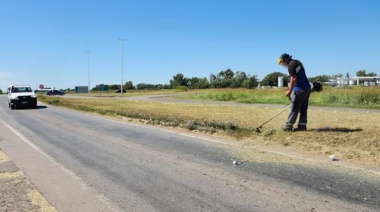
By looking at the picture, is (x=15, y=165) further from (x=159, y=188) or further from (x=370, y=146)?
(x=370, y=146)

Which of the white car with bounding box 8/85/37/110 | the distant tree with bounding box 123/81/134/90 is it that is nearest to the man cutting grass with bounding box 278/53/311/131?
the white car with bounding box 8/85/37/110

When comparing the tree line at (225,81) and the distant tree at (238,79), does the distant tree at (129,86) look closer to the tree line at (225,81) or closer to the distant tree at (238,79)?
the tree line at (225,81)

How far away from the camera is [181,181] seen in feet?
19.0

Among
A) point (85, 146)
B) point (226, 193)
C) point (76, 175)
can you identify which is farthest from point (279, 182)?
point (85, 146)

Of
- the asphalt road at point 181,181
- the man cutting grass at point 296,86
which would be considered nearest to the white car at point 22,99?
the asphalt road at point 181,181

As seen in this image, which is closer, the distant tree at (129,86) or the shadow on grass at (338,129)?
the shadow on grass at (338,129)

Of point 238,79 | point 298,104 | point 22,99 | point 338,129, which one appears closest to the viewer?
point 298,104

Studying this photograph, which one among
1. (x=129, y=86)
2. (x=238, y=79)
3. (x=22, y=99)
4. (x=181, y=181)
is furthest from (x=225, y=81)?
(x=181, y=181)

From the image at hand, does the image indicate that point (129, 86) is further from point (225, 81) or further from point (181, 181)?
point (181, 181)

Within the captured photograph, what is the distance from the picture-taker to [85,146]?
9336mm

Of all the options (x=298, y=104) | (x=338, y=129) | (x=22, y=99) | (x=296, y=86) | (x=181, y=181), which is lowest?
(x=181, y=181)

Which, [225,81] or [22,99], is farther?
[225,81]

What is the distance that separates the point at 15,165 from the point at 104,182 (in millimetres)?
2543

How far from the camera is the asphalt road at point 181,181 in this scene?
4680 mm
